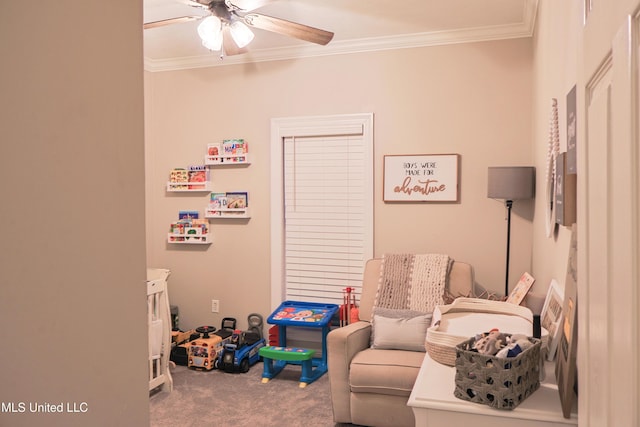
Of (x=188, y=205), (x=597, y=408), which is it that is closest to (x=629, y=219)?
(x=597, y=408)

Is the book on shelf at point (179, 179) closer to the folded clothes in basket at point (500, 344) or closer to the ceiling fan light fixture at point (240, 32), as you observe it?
the ceiling fan light fixture at point (240, 32)

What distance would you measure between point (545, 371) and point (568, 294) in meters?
0.37

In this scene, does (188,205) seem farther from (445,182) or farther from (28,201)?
(28,201)

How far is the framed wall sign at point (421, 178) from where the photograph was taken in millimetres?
3965

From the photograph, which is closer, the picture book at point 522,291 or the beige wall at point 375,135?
the picture book at point 522,291

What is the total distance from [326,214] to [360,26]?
4.89 feet

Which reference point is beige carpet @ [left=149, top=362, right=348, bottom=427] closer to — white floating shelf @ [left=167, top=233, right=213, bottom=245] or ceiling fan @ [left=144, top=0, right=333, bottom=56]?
white floating shelf @ [left=167, top=233, right=213, bottom=245]

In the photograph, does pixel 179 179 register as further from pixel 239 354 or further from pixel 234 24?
pixel 234 24

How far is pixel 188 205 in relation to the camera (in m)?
4.71

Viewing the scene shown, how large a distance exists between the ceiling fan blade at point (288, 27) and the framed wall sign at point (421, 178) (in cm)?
127

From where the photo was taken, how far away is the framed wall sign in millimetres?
3965

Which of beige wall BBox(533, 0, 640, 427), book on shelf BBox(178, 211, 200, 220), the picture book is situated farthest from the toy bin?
book on shelf BBox(178, 211, 200, 220)

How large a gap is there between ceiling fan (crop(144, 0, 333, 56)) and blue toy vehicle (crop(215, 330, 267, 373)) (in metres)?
2.23

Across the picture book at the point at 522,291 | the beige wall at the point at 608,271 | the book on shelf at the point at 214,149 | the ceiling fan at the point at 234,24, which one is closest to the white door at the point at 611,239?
the beige wall at the point at 608,271
